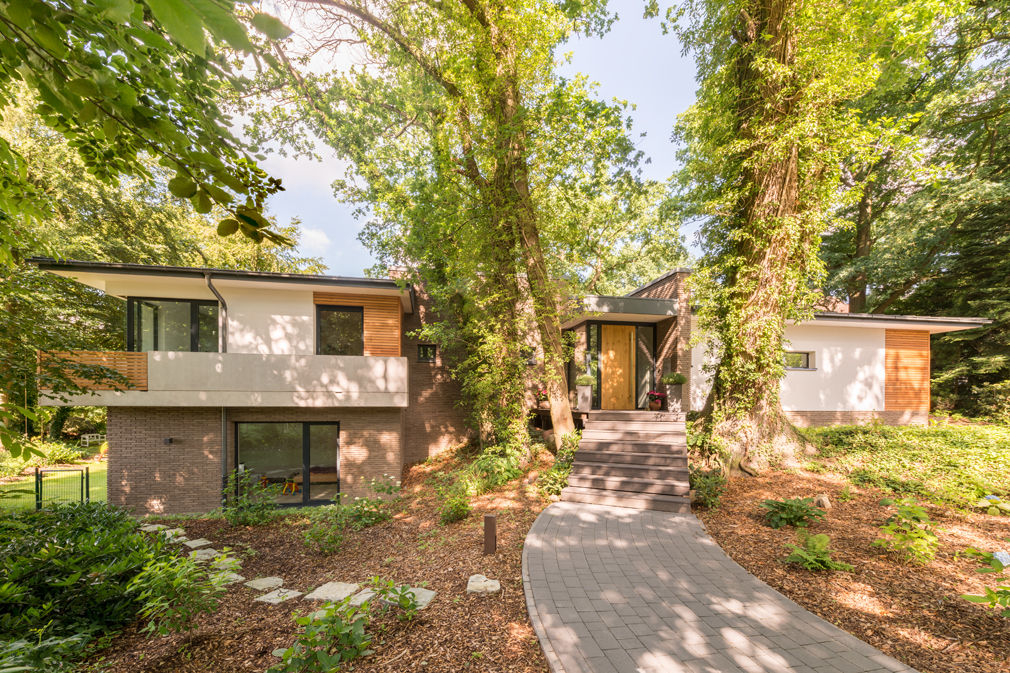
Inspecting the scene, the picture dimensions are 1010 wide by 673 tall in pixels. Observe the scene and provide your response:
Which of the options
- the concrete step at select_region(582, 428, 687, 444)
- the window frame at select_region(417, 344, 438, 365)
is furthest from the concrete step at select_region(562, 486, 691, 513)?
the window frame at select_region(417, 344, 438, 365)

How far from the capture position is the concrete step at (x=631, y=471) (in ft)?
24.1

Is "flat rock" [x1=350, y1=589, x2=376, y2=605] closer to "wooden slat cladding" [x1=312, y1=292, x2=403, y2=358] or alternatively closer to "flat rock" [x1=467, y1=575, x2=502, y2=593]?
"flat rock" [x1=467, y1=575, x2=502, y2=593]

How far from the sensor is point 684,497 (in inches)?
269

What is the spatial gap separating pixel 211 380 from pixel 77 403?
305 centimetres

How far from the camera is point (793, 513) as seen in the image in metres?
5.56

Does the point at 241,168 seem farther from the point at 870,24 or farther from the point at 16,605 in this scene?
the point at 870,24

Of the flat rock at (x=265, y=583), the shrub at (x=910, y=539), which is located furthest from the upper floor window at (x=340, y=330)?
the shrub at (x=910, y=539)

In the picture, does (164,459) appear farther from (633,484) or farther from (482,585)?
(633,484)

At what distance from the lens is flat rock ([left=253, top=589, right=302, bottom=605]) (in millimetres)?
4498

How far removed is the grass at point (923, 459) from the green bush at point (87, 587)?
385 inches

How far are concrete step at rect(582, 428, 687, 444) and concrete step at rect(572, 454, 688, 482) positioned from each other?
841 mm

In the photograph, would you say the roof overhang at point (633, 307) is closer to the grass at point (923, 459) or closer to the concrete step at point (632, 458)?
the concrete step at point (632, 458)

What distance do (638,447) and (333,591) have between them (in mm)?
6136

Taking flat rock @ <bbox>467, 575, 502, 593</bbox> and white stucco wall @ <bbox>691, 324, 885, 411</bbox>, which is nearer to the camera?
flat rock @ <bbox>467, 575, 502, 593</bbox>
